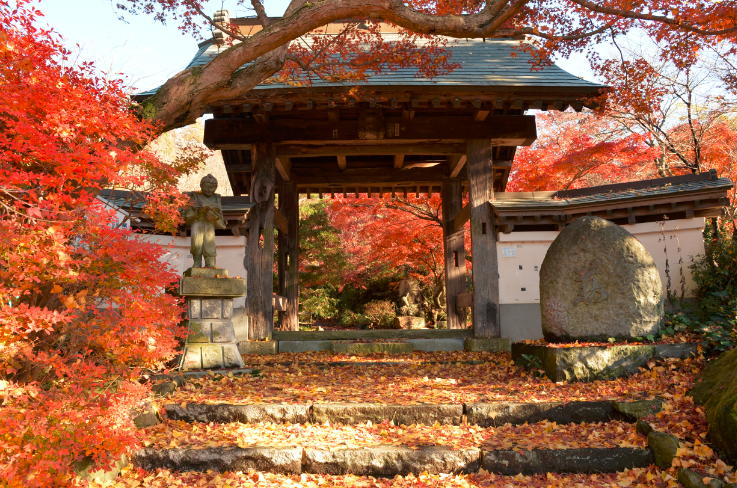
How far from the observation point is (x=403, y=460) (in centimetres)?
382

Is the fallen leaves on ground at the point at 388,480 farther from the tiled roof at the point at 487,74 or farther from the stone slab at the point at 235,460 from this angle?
the tiled roof at the point at 487,74

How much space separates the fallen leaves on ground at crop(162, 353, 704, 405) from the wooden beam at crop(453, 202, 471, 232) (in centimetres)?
373

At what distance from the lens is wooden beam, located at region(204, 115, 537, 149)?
8867 millimetres

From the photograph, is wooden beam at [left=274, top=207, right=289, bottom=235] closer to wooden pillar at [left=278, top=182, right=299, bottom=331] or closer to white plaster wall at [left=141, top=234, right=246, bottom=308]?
wooden pillar at [left=278, top=182, right=299, bottom=331]

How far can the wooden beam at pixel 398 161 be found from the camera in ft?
36.0

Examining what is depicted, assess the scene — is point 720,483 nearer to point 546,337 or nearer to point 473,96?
point 546,337

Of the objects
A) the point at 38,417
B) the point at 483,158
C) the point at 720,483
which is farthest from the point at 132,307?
the point at 483,158

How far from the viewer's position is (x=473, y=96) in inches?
318

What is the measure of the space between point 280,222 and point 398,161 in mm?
3184

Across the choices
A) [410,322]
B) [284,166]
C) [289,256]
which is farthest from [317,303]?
[284,166]

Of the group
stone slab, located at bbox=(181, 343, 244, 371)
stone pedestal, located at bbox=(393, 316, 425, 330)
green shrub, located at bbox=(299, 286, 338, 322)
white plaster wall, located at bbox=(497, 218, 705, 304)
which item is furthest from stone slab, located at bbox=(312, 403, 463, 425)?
green shrub, located at bbox=(299, 286, 338, 322)

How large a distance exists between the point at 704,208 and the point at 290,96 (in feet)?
23.1

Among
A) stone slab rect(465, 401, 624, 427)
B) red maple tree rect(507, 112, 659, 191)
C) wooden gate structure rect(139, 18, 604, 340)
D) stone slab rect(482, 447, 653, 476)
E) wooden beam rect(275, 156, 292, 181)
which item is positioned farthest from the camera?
red maple tree rect(507, 112, 659, 191)

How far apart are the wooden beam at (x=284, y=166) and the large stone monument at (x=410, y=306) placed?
645 centimetres
